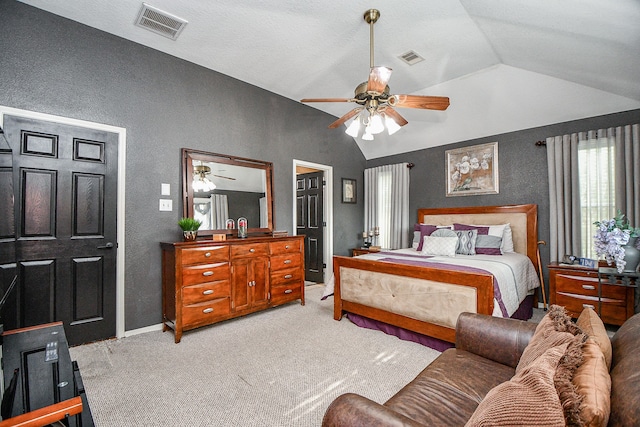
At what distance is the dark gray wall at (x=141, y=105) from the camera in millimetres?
2496

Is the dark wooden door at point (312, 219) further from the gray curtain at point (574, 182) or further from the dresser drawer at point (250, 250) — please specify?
the gray curtain at point (574, 182)

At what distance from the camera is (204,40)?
2992 millimetres

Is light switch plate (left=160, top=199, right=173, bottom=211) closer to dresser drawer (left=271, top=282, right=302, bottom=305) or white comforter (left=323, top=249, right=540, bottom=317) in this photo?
dresser drawer (left=271, top=282, right=302, bottom=305)

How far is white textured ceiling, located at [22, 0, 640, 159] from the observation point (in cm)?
227

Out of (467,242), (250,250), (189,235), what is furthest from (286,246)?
(467,242)

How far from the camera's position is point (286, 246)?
A: 3.76 meters

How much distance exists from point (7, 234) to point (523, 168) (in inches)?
221

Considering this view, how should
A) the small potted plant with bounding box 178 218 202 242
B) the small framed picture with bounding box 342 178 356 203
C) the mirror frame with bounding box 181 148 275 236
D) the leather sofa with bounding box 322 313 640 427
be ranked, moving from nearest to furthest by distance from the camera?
the leather sofa with bounding box 322 313 640 427, the small potted plant with bounding box 178 218 202 242, the mirror frame with bounding box 181 148 275 236, the small framed picture with bounding box 342 178 356 203

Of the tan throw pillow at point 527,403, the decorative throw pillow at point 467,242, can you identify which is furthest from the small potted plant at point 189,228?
the decorative throw pillow at point 467,242

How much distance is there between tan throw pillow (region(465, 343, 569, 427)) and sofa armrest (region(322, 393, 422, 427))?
0.23 m

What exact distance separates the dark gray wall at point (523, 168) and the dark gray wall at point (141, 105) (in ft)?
8.78

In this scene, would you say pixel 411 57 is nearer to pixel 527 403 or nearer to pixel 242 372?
pixel 527 403

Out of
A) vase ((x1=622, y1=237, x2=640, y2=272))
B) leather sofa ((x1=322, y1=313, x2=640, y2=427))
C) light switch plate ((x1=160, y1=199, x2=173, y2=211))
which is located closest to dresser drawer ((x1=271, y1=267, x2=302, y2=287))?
light switch plate ((x1=160, y1=199, x2=173, y2=211))

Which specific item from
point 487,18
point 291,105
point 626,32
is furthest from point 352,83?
point 626,32
